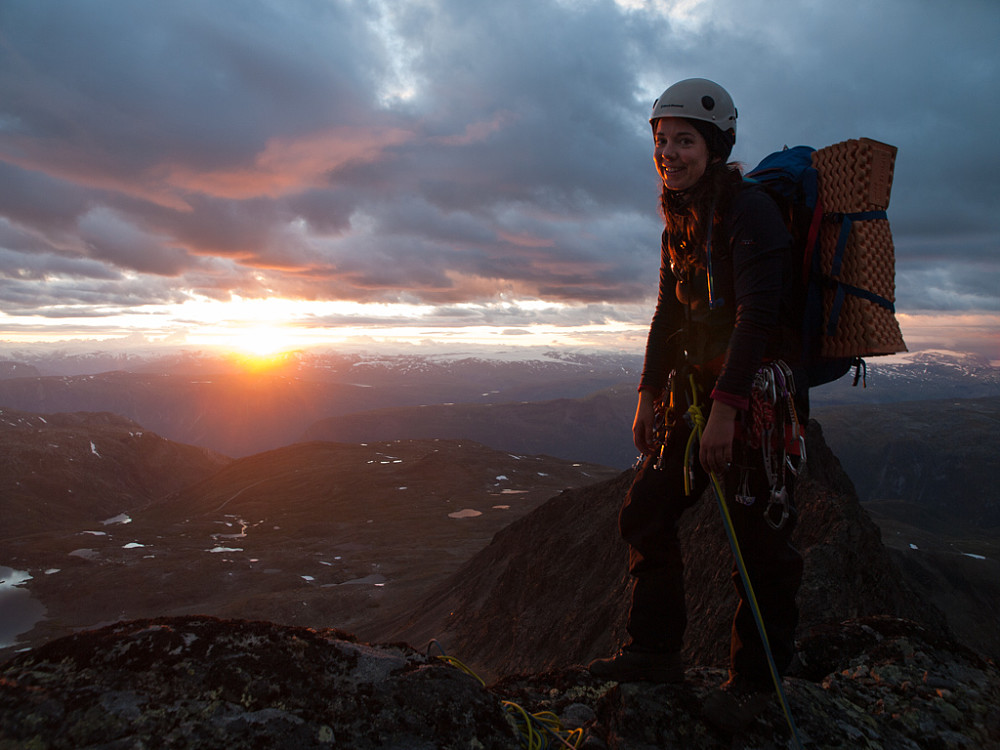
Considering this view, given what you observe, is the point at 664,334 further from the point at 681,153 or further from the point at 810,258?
the point at 681,153

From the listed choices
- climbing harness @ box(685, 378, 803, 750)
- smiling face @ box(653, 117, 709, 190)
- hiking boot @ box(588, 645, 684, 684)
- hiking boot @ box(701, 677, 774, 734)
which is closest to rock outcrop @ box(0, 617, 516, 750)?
hiking boot @ box(588, 645, 684, 684)

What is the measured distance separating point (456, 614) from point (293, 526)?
77715 mm

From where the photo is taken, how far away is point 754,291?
144 inches

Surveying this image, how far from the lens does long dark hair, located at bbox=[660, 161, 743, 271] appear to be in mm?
3990

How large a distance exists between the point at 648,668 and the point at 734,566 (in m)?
1.06

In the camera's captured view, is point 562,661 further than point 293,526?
No

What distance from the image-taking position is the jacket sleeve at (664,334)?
4953mm

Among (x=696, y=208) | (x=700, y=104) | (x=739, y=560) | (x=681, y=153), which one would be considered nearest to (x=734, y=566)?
(x=739, y=560)

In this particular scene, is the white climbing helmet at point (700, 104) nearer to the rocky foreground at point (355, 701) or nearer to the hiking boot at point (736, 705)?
the hiking boot at point (736, 705)

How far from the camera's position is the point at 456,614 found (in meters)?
29.9

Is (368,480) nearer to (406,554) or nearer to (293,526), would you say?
(293,526)

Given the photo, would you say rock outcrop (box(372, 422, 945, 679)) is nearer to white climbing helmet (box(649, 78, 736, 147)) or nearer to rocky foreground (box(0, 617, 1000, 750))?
rocky foreground (box(0, 617, 1000, 750))

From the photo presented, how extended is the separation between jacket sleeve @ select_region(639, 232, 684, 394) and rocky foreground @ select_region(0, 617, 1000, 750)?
255cm

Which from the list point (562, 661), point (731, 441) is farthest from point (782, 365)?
point (562, 661)
